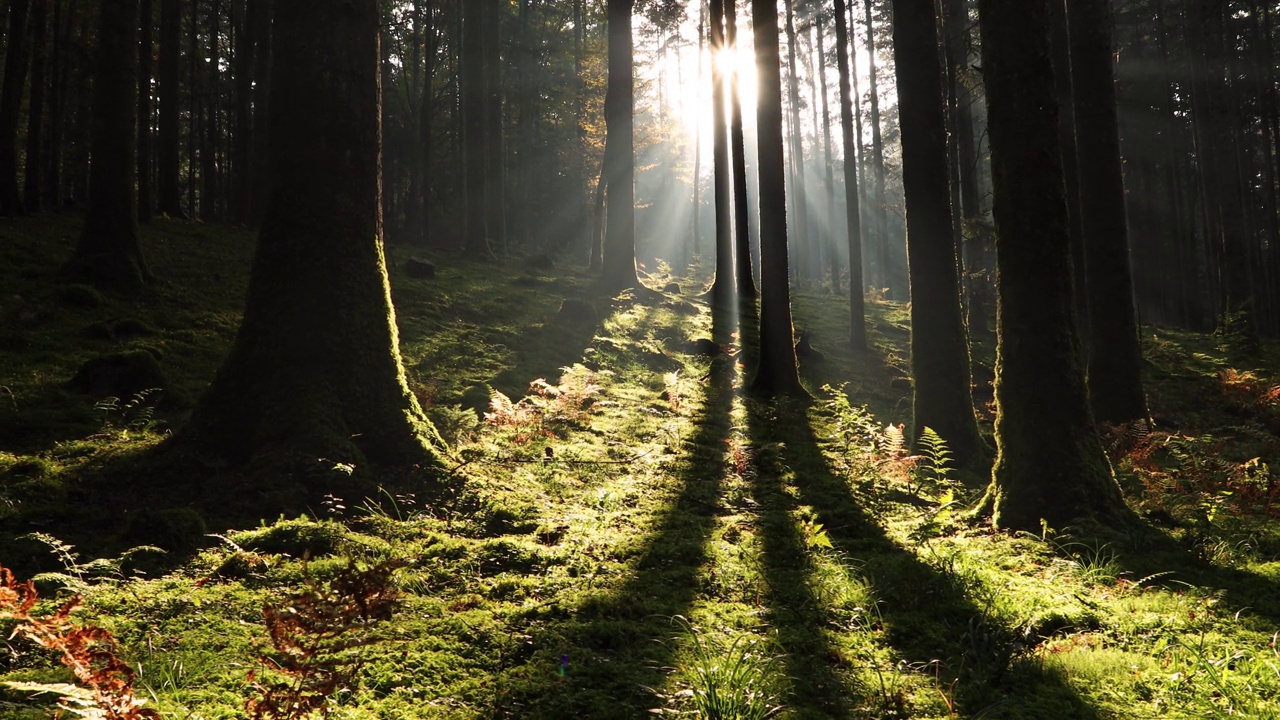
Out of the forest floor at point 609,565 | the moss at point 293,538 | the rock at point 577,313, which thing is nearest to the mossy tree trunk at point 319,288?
the forest floor at point 609,565

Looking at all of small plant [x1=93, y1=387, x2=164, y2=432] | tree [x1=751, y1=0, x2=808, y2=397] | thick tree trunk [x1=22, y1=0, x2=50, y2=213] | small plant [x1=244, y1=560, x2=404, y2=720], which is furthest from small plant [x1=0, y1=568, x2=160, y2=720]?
thick tree trunk [x1=22, y1=0, x2=50, y2=213]

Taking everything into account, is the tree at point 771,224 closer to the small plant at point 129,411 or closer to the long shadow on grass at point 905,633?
the long shadow on grass at point 905,633

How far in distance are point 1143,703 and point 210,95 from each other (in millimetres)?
33951

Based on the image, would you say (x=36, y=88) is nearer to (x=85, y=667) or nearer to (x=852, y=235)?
(x=852, y=235)

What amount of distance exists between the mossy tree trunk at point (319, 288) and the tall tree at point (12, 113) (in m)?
15.7

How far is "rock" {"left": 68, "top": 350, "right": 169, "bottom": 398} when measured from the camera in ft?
26.4

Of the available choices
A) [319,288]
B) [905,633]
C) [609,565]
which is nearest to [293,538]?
[609,565]

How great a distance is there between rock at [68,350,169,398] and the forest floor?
0.04 meters

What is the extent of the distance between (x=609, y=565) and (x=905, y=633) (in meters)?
2.02

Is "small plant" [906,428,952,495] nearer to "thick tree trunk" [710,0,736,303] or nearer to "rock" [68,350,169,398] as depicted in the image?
"rock" [68,350,169,398]

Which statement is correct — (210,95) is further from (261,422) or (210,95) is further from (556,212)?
(261,422)

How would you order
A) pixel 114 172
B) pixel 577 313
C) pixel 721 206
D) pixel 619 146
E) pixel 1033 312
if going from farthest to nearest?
pixel 721 206
pixel 619 146
pixel 577 313
pixel 114 172
pixel 1033 312

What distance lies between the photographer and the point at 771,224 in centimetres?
1330

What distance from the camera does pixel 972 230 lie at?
14453 millimetres
